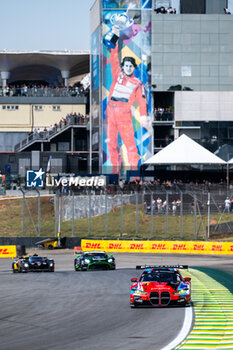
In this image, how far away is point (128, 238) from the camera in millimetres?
53688

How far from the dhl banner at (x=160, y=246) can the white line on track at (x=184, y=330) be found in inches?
1250

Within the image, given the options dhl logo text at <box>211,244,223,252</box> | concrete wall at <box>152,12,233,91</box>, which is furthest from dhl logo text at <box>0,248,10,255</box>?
concrete wall at <box>152,12,233,91</box>

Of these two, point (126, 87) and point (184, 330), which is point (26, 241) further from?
point (184, 330)

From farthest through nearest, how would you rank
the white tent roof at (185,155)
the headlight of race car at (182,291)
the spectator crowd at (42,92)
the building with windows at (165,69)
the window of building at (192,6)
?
the spectator crowd at (42,92), the window of building at (192,6), the building with windows at (165,69), the white tent roof at (185,155), the headlight of race car at (182,291)

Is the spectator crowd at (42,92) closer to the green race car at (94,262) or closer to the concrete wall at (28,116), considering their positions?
the concrete wall at (28,116)

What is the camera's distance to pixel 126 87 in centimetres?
7988

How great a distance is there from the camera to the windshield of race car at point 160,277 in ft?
61.0

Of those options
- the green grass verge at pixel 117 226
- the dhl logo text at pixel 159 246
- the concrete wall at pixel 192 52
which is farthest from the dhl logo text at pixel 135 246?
the concrete wall at pixel 192 52

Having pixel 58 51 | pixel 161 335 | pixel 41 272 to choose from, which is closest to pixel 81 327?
pixel 161 335

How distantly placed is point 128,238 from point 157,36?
3300 centimetres

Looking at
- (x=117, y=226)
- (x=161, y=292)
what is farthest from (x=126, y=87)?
(x=161, y=292)

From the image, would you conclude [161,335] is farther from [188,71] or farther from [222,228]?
[188,71]

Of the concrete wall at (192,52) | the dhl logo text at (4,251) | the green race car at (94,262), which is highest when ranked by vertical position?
the concrete wall at (192,52)

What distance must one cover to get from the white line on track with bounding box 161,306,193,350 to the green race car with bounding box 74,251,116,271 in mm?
18936
